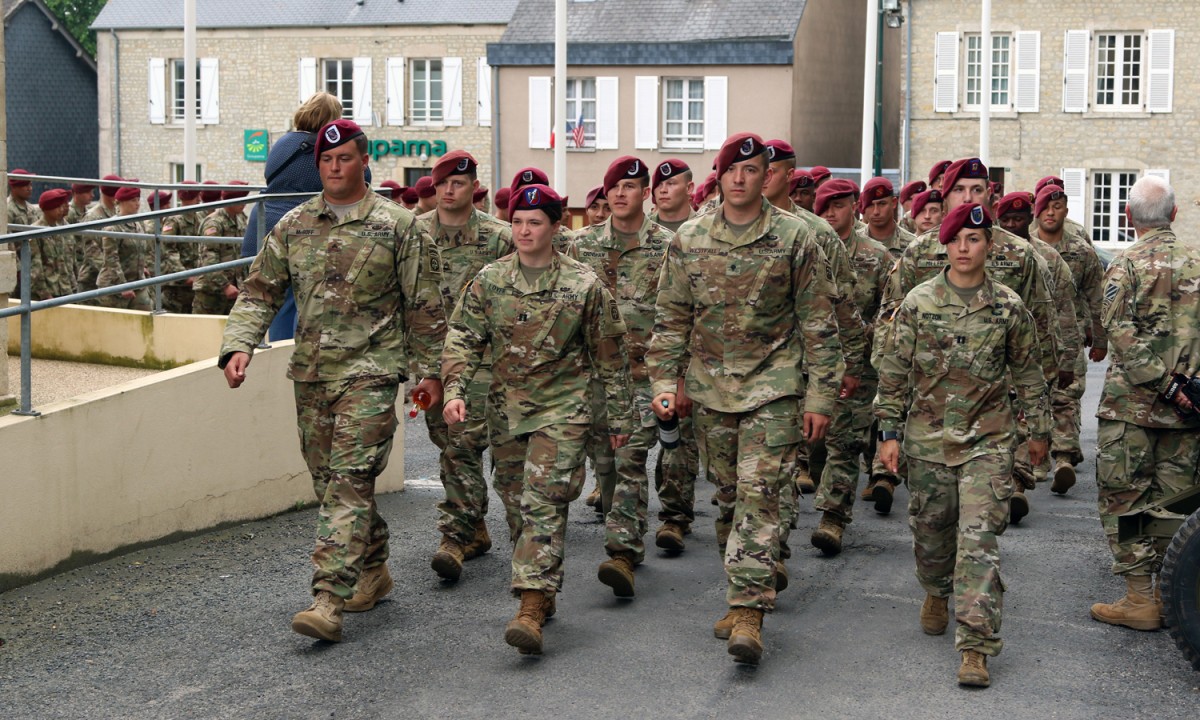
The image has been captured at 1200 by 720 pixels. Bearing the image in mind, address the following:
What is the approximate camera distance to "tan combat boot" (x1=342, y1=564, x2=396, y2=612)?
827cm

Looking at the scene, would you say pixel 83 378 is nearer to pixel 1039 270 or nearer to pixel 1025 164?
pixel 1039 270

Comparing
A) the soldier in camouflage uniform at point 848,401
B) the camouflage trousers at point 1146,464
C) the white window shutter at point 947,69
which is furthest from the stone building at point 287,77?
the camouflage trousers at point 1146,464

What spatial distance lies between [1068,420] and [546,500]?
19.6 feet

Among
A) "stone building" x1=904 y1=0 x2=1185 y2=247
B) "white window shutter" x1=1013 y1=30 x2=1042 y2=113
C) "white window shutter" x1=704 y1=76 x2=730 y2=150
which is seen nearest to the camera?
"stone building" x1=904 y1=0 x2=1185 y2=247

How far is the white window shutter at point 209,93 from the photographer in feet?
167

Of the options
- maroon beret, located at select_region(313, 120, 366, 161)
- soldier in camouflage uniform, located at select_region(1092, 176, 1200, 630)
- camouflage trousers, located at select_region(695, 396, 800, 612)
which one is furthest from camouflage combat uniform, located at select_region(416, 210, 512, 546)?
soldier in camouflage uniform, located at select_region(1092, 176, 1200, 630)

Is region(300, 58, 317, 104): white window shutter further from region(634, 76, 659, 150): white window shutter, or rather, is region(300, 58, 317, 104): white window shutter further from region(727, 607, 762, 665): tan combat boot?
region(727, 607, 762, 665): tan combat boot

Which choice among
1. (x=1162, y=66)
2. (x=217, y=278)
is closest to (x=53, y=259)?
(x=217, y=278)

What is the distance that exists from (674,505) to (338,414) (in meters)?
2.67

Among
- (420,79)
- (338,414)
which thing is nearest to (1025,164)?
(420,79)

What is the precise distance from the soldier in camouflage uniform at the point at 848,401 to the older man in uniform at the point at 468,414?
6.41 feet

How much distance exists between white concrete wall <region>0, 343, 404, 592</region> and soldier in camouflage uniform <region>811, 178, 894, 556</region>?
11.0ft

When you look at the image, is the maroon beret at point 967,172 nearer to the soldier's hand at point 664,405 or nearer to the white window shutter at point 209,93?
the soldier's hand at point 664,405

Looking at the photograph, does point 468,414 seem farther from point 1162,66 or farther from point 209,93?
point 209,93
